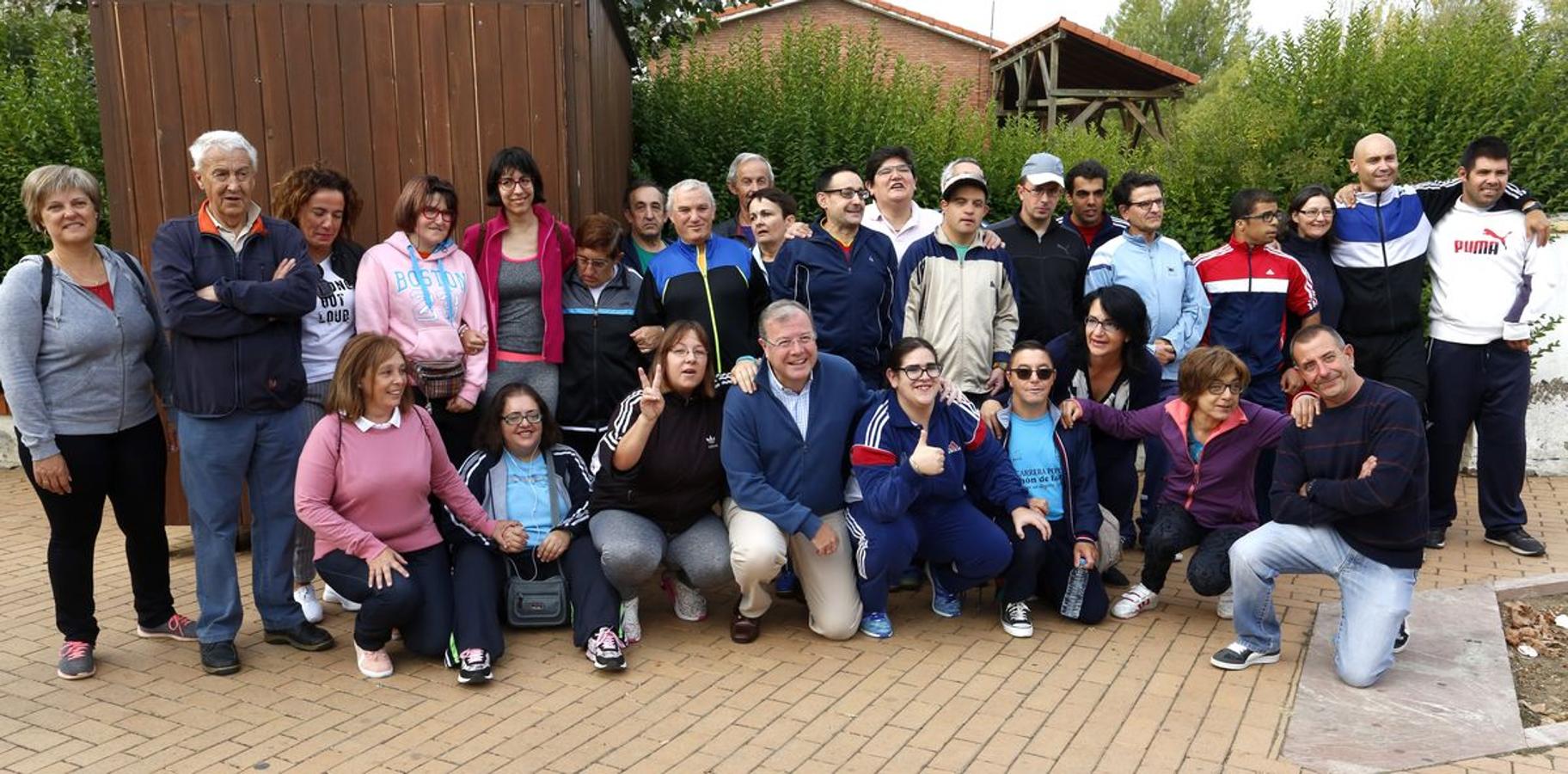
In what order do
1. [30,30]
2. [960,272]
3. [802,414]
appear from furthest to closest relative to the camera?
[30,30], [960,272], [802,414]

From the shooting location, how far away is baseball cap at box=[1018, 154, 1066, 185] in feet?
18.1

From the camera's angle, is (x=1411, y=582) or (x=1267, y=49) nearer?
(x=1411, y=582)

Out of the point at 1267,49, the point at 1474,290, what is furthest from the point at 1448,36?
the point at 1474,290

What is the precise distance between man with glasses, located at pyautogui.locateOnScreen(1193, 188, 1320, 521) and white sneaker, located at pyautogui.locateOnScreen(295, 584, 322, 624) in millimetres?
4498

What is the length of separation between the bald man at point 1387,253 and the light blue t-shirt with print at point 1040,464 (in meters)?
2.26

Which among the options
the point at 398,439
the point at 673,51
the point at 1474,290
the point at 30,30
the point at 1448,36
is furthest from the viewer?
the point at 30,30

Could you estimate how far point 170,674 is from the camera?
442cm

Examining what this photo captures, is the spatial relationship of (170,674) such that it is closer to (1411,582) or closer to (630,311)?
(630,311)

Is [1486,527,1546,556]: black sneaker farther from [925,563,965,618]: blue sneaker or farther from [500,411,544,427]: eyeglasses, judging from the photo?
[500,411,544,427]: eyeglasses

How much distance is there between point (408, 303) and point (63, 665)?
1.90 metres

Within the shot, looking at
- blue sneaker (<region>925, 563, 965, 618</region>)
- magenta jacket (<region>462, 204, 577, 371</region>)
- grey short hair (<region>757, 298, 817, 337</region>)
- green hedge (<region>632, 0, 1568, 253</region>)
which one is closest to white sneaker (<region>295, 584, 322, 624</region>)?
magenta jacket (<region>462, 204, 577, 371</region>)

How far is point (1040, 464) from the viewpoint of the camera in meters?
5.05

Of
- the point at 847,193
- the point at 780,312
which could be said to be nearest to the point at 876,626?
the point at 780,312

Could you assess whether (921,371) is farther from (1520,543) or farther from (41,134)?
(41,134)
